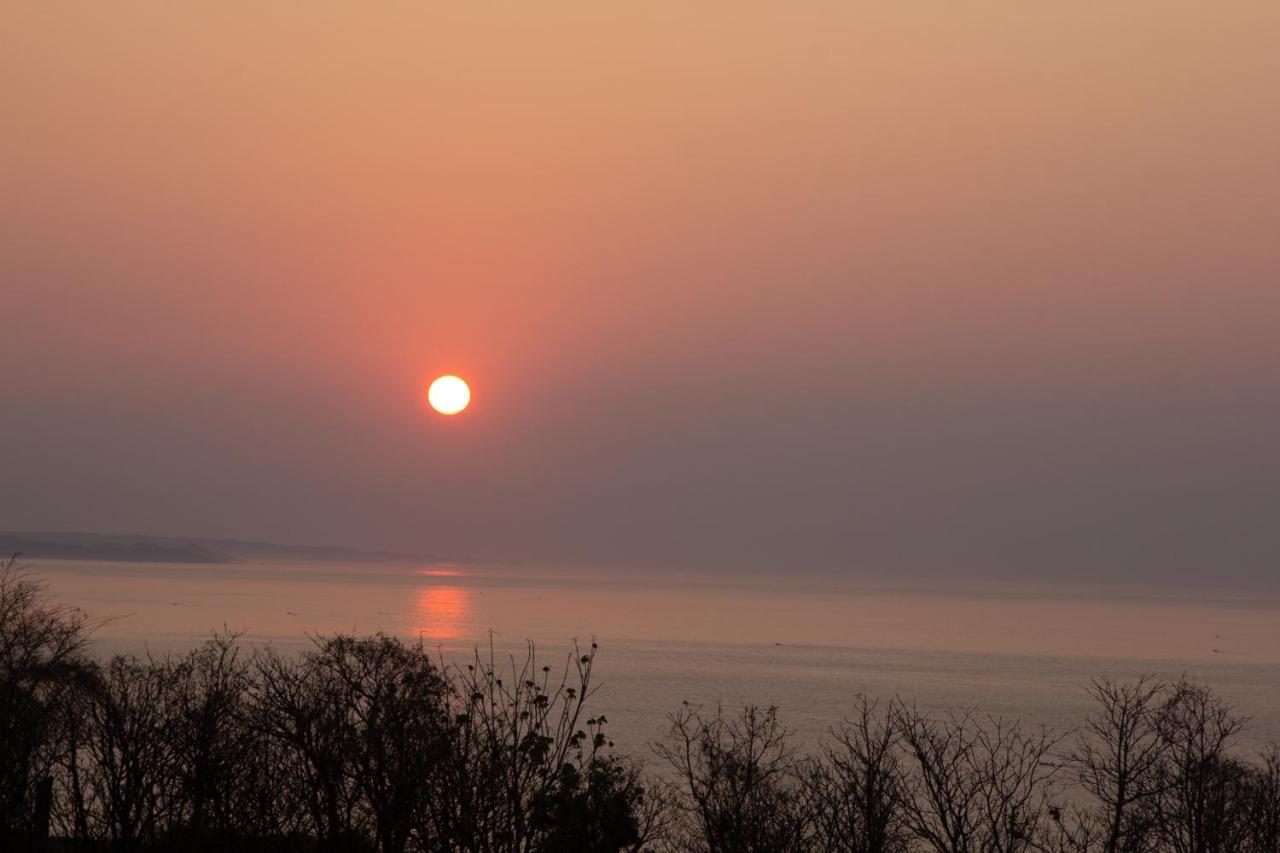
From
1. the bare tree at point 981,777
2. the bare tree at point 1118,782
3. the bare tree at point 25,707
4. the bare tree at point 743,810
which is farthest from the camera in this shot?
the bare tree at point 981,777

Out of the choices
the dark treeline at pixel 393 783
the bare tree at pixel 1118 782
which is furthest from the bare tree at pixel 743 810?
the bare tree at pixel 1118 782

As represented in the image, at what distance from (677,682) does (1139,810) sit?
290 feet

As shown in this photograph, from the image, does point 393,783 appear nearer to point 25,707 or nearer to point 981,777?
point 25,707

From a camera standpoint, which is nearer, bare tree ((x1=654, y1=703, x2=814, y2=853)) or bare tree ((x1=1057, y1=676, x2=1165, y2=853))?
bare tree ((x1=654, y1=703, x2=814, y2=853))

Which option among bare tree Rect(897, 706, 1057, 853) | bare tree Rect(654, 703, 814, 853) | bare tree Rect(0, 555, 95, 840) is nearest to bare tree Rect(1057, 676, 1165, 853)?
bare tree Rect(897, 706, 1057, 853)

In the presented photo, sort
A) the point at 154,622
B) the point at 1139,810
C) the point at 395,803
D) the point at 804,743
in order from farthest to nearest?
the point at 154,622 → the point at 804,743 → the point at 1139,810 → the point at 395,803

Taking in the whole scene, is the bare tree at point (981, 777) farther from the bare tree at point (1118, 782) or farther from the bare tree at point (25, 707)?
the bare tree at point (25, 707)

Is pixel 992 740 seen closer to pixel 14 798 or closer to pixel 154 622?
pixel 14 798


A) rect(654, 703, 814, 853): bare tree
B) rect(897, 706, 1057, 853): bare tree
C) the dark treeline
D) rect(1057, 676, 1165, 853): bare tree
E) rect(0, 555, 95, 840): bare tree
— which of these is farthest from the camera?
rect(897, 706, 1057, 853): bare tree

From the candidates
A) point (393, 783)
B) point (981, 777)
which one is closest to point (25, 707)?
point (393, 783)

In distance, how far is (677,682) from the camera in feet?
449

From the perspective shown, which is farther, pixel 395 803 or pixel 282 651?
pixel 282 651

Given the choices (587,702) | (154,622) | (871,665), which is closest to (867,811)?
(587,702)

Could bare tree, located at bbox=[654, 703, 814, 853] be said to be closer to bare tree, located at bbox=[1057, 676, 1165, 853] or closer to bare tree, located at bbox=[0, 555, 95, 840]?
bare tree, located at bbox=[1057, 676, 1165, 853]
